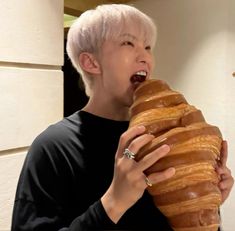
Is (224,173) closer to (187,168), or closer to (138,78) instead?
(187,168)

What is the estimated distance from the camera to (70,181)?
0.74m

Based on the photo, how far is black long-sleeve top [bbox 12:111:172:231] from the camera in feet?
2.33

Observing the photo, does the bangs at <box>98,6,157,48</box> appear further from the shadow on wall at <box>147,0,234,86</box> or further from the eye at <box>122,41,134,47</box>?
the shadow on wall at <box>147,0,234,86</box>

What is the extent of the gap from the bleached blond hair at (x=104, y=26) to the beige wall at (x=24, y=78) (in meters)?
0.54

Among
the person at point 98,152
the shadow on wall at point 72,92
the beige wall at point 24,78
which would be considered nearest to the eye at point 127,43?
the person at point 98,152

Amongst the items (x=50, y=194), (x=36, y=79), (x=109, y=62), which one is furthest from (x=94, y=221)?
(x=36, y=79)

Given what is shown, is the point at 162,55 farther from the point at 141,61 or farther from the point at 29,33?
the point at 141,61

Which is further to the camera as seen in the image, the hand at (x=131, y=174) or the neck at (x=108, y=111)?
the neck at (x=108, y=111)

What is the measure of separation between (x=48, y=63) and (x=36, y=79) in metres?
0.10

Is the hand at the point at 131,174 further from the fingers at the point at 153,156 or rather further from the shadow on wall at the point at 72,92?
the shadow on wall at the point at 72,92

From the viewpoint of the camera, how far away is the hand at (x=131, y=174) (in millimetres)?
581

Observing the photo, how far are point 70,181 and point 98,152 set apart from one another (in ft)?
0.31

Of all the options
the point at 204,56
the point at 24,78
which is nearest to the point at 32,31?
the point at 24,78

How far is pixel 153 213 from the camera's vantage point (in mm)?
774
